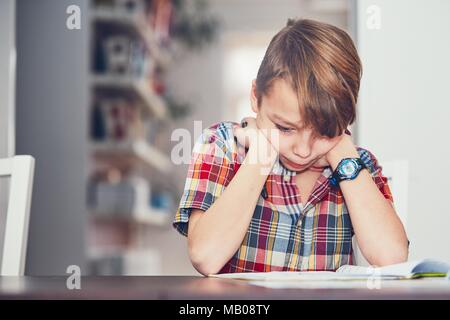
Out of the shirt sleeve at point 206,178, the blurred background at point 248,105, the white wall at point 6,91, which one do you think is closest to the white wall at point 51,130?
the blurred background at point 248,105

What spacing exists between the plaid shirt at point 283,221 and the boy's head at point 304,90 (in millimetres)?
51

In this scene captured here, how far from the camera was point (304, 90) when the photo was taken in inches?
46.7

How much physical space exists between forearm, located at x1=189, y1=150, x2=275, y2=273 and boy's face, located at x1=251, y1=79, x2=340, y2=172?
0.10 metres

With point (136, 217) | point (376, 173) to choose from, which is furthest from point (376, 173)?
point (136, 217)

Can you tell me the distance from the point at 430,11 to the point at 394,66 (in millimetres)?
117

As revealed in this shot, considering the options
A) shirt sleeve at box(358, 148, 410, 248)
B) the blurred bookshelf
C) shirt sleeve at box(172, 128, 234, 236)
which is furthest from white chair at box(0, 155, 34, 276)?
the blurred bookshelf

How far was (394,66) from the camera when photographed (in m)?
1.35

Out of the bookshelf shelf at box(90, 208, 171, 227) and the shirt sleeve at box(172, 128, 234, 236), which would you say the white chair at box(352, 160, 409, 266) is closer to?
the shirt sleeve at box(172, 128, 234, 236)

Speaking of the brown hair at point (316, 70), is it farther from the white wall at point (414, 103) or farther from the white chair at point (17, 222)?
the white chair at point (17, 222)

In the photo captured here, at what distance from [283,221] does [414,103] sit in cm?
36

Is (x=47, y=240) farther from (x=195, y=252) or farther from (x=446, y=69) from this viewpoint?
(x=446, y=69)

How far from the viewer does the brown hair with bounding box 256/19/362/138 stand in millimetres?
1190

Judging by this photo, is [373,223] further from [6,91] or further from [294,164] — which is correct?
[6,91]

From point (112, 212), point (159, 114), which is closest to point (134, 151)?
point (112, 212)
